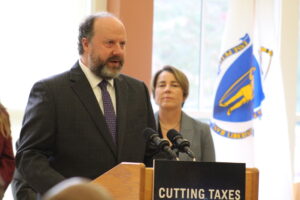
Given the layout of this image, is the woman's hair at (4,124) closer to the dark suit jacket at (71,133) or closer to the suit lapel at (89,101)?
the dark suit jacket at (71,133)

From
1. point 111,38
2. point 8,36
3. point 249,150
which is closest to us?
point 111,38

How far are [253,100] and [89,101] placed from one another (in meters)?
2.91

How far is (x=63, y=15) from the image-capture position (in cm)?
488

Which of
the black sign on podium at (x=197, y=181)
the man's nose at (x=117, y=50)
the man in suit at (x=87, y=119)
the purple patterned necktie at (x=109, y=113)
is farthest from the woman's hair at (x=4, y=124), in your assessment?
the black sign on podium at (x=197, y=181)

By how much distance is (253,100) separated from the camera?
550 centimetres

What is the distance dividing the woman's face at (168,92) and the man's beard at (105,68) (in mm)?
1221

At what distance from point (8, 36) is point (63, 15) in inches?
20.7

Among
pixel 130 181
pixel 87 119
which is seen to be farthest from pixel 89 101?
pixel 130 181

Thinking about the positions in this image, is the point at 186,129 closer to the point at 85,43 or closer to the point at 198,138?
the point at 198,138

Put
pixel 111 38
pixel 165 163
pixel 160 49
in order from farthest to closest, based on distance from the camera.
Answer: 1. pixel 160 49
2. pixel 111 38
3. pixel 165 163

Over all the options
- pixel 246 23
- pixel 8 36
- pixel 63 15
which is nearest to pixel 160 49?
pixel 246 23

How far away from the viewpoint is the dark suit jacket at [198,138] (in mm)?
4129

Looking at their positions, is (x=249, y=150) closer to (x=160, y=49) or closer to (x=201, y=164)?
(x=160, y=49)

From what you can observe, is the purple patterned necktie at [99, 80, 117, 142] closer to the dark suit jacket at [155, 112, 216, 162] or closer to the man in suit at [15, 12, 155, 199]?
the man in suit at [15, 12, 155, 199]
